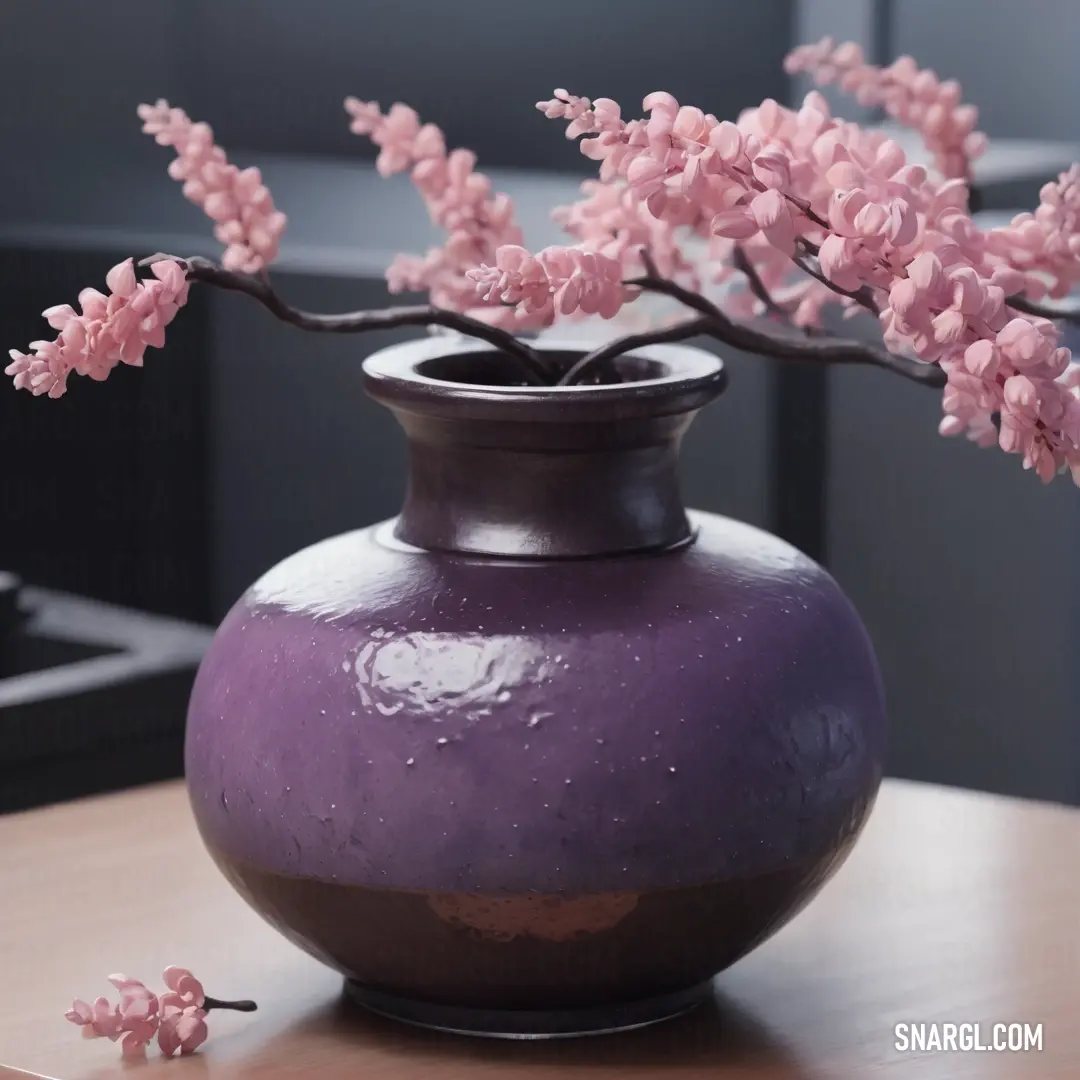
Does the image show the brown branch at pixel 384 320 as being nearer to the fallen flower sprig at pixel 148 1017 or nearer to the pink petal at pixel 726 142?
the pink petal at pixel 726 142

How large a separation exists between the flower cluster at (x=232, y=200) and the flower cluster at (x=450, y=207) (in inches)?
3.2

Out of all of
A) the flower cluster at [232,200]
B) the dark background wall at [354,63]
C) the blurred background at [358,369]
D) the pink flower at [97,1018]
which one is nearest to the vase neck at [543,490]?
the flower cluster at [232,200]

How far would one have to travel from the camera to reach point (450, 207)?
2.77 feet

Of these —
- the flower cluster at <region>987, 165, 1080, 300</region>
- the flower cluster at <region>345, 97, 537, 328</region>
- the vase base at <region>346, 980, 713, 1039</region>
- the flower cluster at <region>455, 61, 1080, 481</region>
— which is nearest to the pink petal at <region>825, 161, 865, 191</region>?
the flower cluster at <region>455, 61, 1080, 481</region>

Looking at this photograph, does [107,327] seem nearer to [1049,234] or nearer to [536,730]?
[536,730]

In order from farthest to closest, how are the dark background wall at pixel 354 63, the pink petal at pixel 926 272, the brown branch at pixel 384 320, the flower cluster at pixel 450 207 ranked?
the dark background wall at pixel 354 63, the flower cluster at pixel 450 207, the brown branch at pixel 384 320, the pink petal at pixel 926 272

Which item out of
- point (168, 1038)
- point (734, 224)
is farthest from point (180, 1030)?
point (734, 224)

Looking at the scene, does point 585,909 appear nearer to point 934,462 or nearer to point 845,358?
point 845,358

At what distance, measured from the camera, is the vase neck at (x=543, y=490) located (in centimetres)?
71

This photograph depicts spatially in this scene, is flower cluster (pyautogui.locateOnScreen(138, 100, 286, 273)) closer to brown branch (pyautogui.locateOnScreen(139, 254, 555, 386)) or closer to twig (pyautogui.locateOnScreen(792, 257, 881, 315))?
brown branch (pyautogui.locateOnScreen(139, 254, 555, 386))

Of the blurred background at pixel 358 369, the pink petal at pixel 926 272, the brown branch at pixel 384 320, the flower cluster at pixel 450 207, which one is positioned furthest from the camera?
the blurred background at pixel 358 369

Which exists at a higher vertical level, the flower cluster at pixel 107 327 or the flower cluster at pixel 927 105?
the flower cluster at pixel 927 105

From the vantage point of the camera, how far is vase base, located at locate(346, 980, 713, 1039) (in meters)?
0.72

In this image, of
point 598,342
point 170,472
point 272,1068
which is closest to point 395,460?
point 170,472
